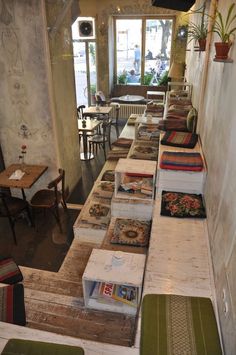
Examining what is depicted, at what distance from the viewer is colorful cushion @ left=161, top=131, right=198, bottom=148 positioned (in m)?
3.48

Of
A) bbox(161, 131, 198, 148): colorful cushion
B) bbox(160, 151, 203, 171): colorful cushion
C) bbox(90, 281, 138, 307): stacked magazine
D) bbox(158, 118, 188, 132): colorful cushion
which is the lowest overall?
bbox(90, 281, 138, 307): stacked magazine

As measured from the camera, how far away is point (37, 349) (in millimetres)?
1635

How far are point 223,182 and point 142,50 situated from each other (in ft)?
22.9

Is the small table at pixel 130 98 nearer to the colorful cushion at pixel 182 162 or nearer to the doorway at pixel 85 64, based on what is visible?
the doorway at pixel 85 64

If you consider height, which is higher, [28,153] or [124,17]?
[124,17]

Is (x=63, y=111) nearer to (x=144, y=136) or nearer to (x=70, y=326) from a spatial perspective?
(x=144, y=136)

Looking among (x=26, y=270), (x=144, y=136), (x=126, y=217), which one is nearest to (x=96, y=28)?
(x=144, y=136)

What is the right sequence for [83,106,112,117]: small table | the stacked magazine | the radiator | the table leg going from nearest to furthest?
the stacked magazine
the table leg
[83,106,112,117]: small table
the radiator

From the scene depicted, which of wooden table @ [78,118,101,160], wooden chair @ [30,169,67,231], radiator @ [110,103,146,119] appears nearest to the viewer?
wooden chair @ [30,169,67,231]

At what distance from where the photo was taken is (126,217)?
3201mm

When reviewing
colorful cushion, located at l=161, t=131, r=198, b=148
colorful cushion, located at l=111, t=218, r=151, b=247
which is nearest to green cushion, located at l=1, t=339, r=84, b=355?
colorful cushion, located at l=111, t=218, r=151, b=247

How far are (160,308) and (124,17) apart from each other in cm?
789

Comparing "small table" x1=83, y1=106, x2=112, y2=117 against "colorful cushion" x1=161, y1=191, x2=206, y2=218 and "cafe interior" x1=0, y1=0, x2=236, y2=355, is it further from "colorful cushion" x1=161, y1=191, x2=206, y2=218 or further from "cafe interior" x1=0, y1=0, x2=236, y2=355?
"colorful cushion" x1=161, y1=191, x2=206, y2=218

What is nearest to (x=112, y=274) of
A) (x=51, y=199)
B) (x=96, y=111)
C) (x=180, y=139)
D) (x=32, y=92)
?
(x=51, y=199)
